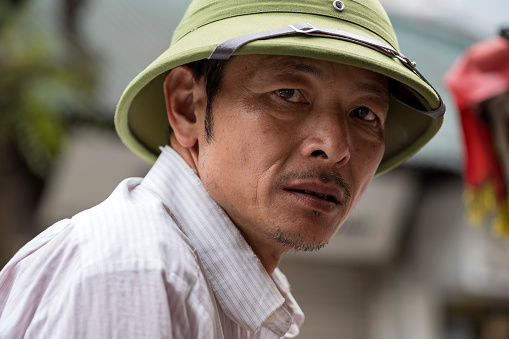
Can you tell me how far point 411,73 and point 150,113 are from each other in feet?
2.39

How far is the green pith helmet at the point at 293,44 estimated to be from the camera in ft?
4.36

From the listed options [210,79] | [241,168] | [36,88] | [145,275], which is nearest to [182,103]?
[210,79]

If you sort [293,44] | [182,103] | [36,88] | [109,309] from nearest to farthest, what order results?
[109,309] < [293,44] < [182,103] < [36,88]

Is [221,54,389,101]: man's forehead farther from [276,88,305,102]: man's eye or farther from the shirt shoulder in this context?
the shirt shoulder

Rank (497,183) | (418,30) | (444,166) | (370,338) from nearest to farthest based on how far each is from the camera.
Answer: (497,183)
(444,166)
(370,338)
(418,30)

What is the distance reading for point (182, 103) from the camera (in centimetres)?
163

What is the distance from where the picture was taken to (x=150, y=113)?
5.93 feet

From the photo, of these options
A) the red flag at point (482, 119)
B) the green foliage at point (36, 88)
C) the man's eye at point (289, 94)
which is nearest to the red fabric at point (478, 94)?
the red flag at point (482, 119)

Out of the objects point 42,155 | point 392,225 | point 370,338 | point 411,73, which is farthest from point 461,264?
point 411,73

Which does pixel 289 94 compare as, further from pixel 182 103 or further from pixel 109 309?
pixel 109 309

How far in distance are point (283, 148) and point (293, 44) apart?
0.76ft

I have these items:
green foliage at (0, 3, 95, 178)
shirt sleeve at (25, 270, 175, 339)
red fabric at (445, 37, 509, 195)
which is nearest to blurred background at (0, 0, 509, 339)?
green foliage at (0, 3, 95, 178)

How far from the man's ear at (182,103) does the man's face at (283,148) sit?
102 mm

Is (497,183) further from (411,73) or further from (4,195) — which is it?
(4,195)
